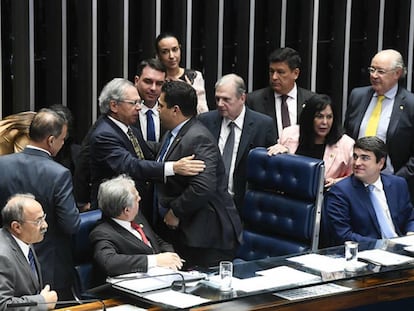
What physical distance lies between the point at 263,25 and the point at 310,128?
2.01 meters

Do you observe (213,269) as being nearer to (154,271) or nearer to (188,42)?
(154,271)

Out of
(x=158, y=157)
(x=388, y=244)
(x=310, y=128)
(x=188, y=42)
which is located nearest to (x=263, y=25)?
(x=188, y=42)

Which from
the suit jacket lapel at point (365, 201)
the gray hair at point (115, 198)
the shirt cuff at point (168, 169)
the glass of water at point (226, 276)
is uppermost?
the shirt cuff at point (168, 169)

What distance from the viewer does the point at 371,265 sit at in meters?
4.88

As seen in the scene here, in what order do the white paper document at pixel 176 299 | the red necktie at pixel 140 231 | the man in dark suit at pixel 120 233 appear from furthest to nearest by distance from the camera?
the red necktie at pixel 140 231, the man in dark suit at pixel 120 233, the white paper document at pixel 176 299

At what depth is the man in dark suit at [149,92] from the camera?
6340 mm

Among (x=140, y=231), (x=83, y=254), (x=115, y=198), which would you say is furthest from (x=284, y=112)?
(x=83, y=254)

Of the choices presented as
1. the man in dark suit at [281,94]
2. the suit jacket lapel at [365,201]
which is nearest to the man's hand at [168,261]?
the suit jacket lapel at [365,201]

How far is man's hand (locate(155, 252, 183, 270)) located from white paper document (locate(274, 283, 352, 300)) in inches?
26.0

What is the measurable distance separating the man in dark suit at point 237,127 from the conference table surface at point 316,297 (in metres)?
1.22

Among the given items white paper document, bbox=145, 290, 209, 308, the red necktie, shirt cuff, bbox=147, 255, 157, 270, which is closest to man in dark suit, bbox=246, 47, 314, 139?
the red necktie

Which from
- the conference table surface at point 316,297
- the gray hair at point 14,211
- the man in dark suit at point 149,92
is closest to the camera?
the conference table surface at point 316,297

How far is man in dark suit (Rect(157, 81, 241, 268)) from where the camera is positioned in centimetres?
558

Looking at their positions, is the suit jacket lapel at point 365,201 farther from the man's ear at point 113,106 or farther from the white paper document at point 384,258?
the man's ear at point 113,106
